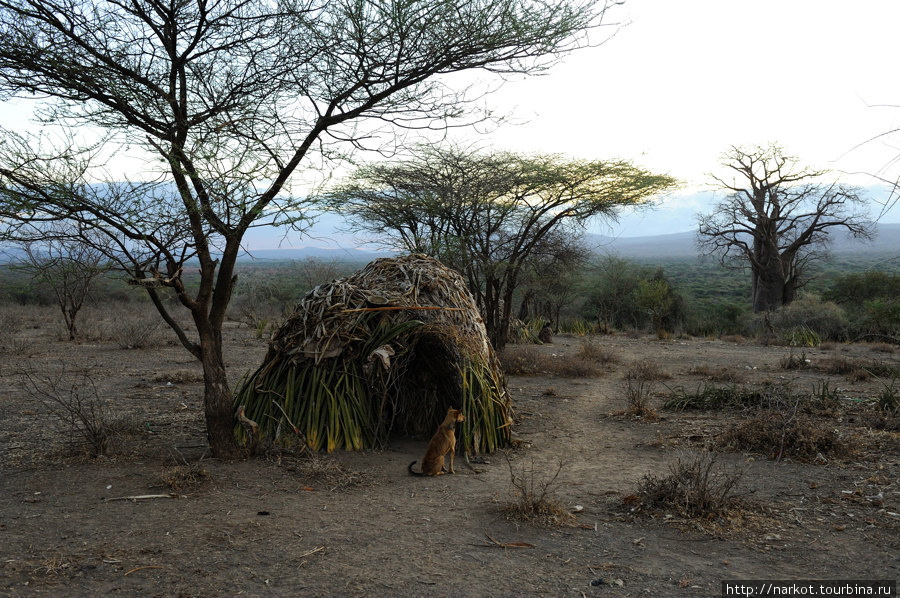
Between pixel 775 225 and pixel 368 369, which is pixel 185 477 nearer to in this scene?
pixel 368 369

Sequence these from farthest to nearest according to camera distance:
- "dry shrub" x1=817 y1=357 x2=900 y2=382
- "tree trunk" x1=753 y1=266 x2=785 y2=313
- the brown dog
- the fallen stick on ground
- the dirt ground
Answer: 1. "tree trunk" x1=753 y1=266 x2=785 y2=313
2. "dry shrub" x1=817 y1=357 x2=900 y2=382
3. the brown dog
4. the fallen stick on ground
5. the dirt ground

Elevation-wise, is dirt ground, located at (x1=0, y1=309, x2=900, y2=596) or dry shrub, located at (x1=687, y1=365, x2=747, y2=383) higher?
dirt ground, located at (x1=0, y1=309, x2=900, y2=596)

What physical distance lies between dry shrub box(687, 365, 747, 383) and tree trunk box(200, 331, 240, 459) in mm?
7658

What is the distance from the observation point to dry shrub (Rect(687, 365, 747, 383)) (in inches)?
424

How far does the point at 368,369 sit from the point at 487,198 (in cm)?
832

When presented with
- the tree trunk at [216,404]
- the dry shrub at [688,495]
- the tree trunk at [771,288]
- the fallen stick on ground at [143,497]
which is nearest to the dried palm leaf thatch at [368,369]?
the tree trunk at [216,404]

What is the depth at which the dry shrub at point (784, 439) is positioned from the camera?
5.79 m

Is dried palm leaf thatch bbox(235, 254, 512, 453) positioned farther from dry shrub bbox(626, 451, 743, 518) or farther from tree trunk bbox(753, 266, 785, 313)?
tree trunk bbox(753, 266, 785, 313)

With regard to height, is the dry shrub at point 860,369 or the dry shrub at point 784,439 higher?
the dry shrub at point 784,439

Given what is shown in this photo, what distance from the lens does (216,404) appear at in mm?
5660

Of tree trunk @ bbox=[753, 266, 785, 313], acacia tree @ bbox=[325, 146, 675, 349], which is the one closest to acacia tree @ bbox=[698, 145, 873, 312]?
tree trunk @ bbox=[753, 266, 785, 313]

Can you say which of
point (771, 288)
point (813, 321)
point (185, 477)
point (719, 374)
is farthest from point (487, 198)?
point (771, 288)

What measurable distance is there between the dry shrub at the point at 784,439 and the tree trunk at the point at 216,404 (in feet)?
15.1

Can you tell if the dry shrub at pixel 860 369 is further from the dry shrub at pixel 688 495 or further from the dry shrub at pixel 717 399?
the dry shrub at pixel 688 495
